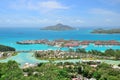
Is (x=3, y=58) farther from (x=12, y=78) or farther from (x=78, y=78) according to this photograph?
(x=12, y=78)

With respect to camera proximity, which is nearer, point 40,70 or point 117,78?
point 117,78

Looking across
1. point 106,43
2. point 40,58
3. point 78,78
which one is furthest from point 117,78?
point 106,43

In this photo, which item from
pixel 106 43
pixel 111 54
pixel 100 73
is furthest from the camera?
pixel 106 43

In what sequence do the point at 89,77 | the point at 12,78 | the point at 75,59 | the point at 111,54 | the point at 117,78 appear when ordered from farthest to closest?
the point at 111,54 → the point at 75,59 → the point at 89,77 → the point at 117,78 → the point at 12,78

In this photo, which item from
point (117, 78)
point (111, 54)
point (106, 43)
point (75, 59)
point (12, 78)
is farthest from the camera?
point (106, 43)

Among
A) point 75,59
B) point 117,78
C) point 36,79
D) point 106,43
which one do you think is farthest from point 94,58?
point 106,43

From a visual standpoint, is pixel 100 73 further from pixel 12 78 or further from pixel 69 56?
pixel 69 56

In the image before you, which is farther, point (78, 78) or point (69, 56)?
point (69, 56)

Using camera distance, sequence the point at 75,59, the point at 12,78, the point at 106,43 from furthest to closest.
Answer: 1. the point at 106,43
2. the point at 75,59
3. the point at 12,78
